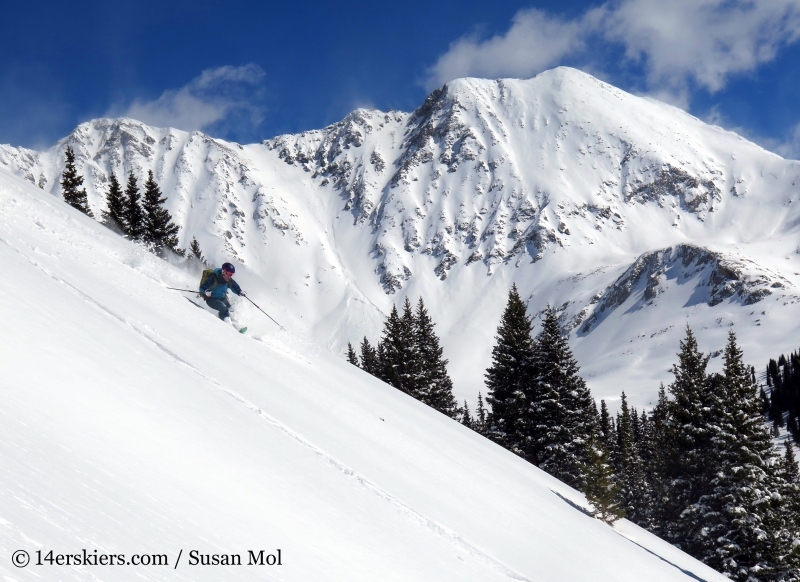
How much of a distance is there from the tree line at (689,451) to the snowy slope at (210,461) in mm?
7853

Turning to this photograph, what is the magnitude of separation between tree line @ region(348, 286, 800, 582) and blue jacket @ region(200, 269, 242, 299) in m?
11.0

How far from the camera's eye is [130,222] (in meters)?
45.0

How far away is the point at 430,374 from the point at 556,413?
12.9 metres

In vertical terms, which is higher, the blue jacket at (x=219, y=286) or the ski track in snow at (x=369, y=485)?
the blue jacket at (x=219, y=286)

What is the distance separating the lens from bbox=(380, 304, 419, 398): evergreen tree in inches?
1628

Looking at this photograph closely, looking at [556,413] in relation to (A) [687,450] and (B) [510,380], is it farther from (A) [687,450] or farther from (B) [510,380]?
(A) [687,450]

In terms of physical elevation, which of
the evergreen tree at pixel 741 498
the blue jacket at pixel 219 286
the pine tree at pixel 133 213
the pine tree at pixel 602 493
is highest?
the pine tree at pixel 133 213

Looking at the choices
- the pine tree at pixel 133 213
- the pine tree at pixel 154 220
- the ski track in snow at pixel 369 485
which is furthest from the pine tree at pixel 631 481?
the pine tree at pixel 133 213

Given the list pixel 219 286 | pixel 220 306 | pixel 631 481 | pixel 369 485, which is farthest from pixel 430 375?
pixel 369 485

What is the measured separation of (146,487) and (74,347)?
275 centimetres

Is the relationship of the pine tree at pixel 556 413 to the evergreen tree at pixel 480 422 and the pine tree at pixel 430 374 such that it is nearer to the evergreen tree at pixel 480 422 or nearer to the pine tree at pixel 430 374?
the evergreen tree at pixel 480 422

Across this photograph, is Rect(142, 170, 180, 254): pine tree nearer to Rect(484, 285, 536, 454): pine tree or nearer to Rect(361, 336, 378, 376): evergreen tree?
Rect(361, 336, 378, 376): evergreen tree

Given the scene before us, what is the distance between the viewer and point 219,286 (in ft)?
49.8

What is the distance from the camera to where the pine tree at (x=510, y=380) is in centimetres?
3228
